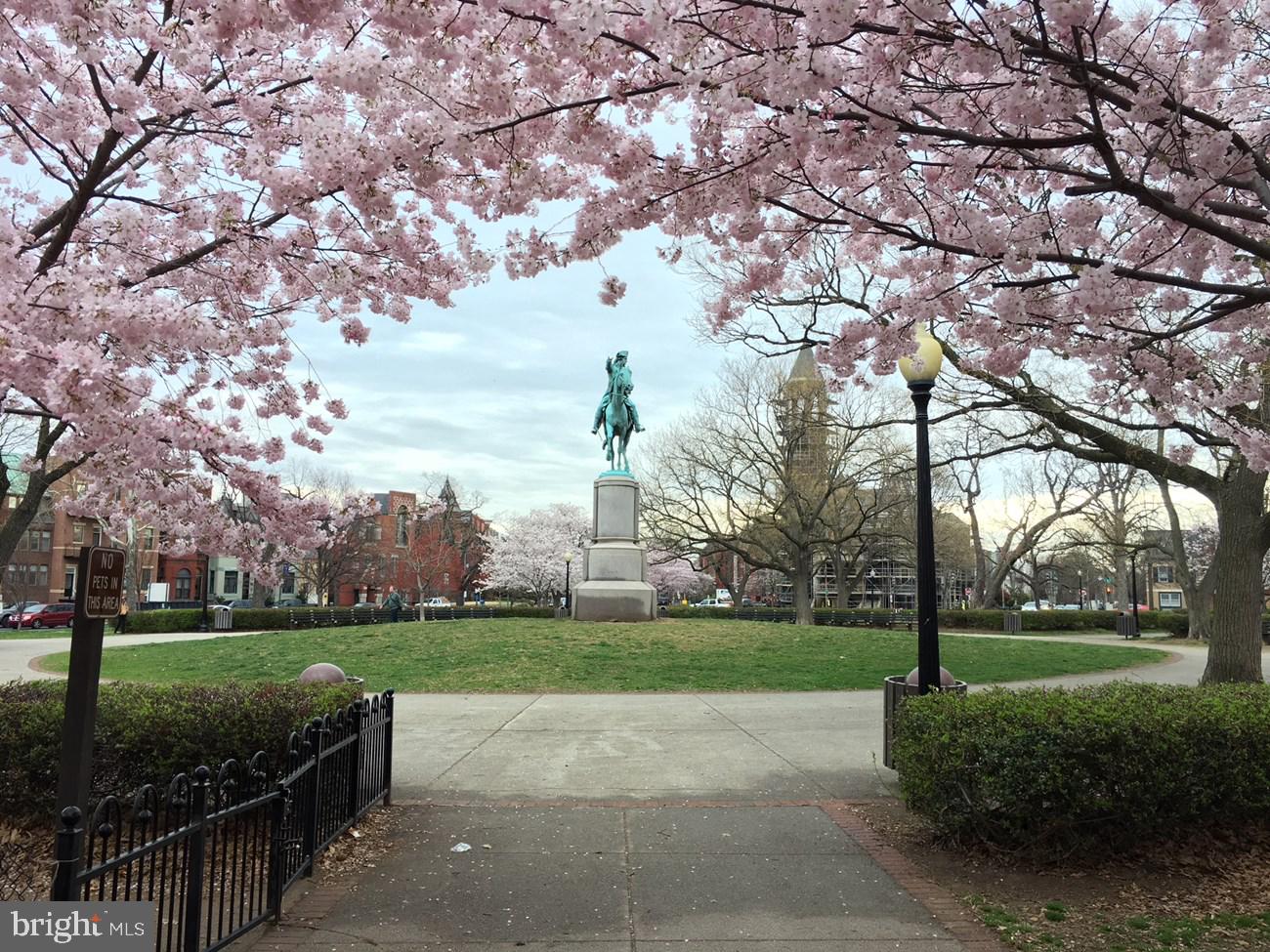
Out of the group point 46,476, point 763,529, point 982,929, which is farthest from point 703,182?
point 763,529

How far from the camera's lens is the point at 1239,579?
13.7 meters

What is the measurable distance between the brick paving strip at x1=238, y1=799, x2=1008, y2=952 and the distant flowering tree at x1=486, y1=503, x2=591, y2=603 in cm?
5184

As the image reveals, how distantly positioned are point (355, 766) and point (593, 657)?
1215cm

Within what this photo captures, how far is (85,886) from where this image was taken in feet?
10.9

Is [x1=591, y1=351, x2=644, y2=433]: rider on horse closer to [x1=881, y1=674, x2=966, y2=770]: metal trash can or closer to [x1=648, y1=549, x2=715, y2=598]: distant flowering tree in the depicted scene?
[x1=881, y1=674, x2=966, y2=770]: metal trash can

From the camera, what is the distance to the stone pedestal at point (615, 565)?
81.3 ft

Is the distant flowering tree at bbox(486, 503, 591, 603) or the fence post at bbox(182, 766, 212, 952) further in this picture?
the distant flowering tree at bbox(486, 503, 591, 603)

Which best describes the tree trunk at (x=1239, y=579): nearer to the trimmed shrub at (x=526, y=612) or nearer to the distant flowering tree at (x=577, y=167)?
the distant flowering tree at (x=577, y=167)

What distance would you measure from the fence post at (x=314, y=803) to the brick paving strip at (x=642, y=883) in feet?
0.63

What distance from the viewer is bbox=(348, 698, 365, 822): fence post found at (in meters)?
6.08

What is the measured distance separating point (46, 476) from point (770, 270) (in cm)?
751

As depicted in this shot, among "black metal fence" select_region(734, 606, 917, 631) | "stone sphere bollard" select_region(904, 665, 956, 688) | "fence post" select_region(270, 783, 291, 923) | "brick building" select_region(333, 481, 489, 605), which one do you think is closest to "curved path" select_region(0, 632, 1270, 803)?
"stone sphere bollard" select_region(904, 665, 956, 688)

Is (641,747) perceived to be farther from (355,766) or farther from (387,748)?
(355,766)

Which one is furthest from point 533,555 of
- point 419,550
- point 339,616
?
point 339,616
